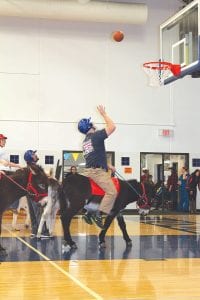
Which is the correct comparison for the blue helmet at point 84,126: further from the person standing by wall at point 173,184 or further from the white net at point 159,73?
the person standing by wall at point 173,184

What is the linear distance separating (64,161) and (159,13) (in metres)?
8.90

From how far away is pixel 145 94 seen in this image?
25938mm

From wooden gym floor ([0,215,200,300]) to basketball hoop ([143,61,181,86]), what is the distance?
653 centimetres

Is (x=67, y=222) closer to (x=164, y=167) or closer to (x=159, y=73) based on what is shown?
(x=159, y=73)

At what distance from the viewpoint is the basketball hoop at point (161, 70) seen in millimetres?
16750

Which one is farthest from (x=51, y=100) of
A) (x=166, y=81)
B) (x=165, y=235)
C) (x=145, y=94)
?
(x=165, y=235)

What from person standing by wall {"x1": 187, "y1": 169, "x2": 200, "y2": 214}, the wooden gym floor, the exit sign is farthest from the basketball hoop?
the exit sign

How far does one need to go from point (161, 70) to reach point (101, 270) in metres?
10.8

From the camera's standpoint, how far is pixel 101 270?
767 cm

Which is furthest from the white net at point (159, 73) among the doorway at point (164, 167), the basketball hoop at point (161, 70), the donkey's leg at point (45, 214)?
the doorway at point (164, 167)

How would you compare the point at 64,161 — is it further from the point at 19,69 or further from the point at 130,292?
the point at 130,292

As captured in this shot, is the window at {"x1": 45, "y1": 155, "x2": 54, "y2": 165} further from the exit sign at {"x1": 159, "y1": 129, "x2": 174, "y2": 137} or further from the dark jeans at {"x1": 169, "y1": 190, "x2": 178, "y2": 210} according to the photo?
the dark jeans at {"x1": 169, "y1": 190, "x2": 178, "y2": 210}

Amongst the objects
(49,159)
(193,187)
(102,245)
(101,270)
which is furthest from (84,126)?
(193,187)

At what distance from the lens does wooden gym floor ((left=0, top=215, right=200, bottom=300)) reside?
19.9 ft
